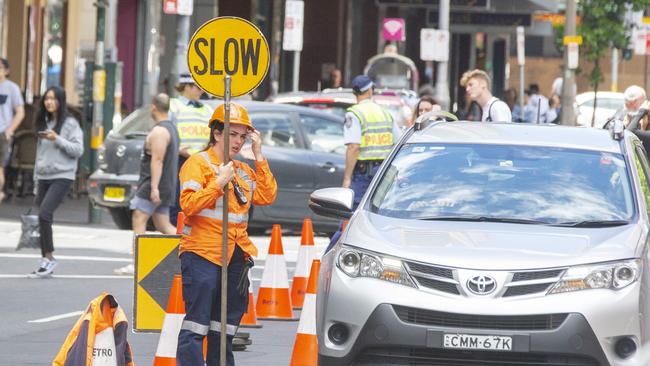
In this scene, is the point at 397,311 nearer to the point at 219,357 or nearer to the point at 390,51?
the point at 219,357

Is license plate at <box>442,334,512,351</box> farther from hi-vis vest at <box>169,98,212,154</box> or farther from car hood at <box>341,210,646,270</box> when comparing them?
hi-vis vest at <box>169,98,212,154</box>

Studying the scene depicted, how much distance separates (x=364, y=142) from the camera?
15469 millimetres

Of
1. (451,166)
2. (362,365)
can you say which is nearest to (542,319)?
(362,365)

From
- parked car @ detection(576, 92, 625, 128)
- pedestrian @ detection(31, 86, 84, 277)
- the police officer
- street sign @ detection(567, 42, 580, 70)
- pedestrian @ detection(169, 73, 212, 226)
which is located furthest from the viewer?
parked car @ detection(576, 92, 625, 128)

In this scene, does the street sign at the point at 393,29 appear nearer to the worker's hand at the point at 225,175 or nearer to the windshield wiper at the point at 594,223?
the windshield wiper at the point at 594,223

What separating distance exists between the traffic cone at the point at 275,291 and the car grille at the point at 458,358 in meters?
4.67

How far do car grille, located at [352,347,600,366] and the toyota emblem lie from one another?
300 millimetres

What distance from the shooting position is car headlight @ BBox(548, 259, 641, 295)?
8672mm

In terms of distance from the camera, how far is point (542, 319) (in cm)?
859

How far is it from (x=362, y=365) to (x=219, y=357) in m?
1.05

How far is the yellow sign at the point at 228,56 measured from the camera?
10.2 m

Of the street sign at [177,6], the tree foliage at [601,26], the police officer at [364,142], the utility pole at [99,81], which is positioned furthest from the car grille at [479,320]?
the tree foliage at [601,26]

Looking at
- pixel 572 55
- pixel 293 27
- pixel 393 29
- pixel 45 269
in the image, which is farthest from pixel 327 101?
pixel 393 29

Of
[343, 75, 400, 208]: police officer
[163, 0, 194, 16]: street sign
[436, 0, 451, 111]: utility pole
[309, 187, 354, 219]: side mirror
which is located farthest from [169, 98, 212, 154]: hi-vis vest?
[436, 0, 451, 111]: utility pole
